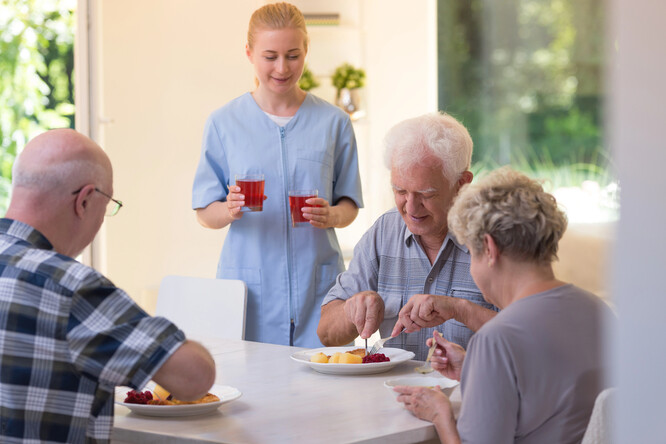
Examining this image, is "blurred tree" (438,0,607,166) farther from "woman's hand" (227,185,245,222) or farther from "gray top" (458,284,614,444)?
"woman's hand" (227,185,245,222)

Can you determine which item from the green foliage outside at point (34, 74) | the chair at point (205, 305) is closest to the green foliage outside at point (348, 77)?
the green foliage outside at point (34, 74)

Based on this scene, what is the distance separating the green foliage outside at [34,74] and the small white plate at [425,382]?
118 inches

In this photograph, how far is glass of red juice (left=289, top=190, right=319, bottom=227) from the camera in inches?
98.0

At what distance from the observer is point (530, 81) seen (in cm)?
390

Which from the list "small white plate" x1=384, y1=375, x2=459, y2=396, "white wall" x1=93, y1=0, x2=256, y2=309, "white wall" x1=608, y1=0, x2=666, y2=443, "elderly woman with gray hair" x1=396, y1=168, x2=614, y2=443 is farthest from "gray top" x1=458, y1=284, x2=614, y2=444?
"white wall" x1=93, y1=0, x2=256, y2=309

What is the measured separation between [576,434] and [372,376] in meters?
0.57

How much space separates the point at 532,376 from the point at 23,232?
902 millimetres

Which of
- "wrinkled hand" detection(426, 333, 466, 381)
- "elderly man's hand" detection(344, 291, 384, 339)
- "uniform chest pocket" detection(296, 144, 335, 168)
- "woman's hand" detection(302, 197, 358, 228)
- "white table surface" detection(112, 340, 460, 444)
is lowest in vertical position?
"white table surface" detection(112, 340, 460, 444)

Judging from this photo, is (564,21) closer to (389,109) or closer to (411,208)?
(411,208)

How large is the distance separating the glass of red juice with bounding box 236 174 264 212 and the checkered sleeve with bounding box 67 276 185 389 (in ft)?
4.04

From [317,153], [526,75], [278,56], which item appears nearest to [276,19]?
[278,56]

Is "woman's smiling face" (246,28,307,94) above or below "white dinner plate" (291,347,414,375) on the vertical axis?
above

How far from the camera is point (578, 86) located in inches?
111

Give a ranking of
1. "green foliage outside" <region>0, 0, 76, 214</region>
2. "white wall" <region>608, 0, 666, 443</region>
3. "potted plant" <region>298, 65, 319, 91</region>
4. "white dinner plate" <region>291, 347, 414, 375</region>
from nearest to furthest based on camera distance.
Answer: "white wall" <region>608, 0, 666, 443</region>, "white dinner plate" <region>291, 347, 414, 375</region>, "green foliage outside" <region>0, 0, 76, 214</region>, "potted plant" <region>298, 65, 319, 91</region>
